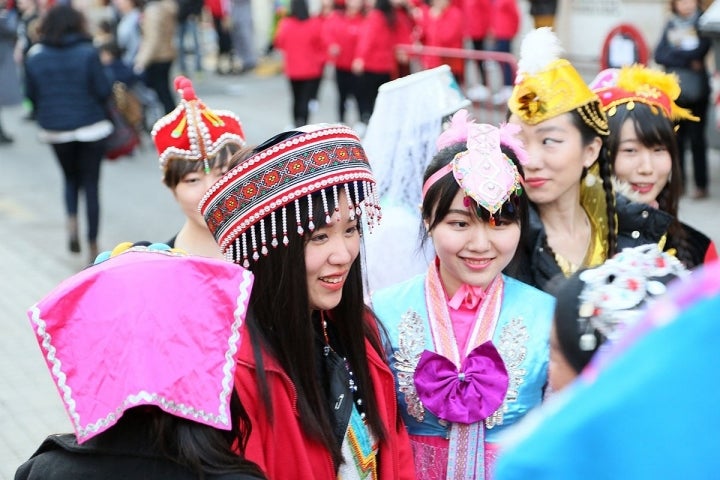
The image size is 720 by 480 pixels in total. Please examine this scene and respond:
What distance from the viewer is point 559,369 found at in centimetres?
207

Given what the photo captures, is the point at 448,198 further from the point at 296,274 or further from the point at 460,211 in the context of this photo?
the point at 296,274

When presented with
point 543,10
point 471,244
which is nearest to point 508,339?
point 471,244

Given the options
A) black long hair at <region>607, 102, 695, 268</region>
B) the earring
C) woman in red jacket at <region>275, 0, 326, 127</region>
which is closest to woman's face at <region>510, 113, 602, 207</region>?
the earring

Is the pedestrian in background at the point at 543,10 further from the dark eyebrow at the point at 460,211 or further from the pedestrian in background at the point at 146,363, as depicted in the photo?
the pedestrian in background at the point at 146,363

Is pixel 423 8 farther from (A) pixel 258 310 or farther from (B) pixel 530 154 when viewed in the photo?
(A) pixel 258 310

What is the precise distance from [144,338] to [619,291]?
0.92 meters

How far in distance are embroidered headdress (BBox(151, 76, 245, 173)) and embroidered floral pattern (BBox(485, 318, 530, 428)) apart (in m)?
1.71

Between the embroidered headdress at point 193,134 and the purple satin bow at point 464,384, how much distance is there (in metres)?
1.65

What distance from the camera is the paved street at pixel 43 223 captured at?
5.90 m

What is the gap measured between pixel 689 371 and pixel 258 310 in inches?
62.7

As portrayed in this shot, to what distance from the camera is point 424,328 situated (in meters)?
3.18

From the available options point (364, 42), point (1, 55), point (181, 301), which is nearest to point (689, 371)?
point (181, 301)

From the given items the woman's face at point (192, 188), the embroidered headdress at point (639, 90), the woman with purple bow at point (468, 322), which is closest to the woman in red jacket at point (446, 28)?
the embroidered headdress at point (639, 90)

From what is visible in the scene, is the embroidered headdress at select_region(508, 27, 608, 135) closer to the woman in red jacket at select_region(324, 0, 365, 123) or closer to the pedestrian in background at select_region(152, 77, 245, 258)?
the pedestrian in background at select_region(152, 77, 245, 258)
